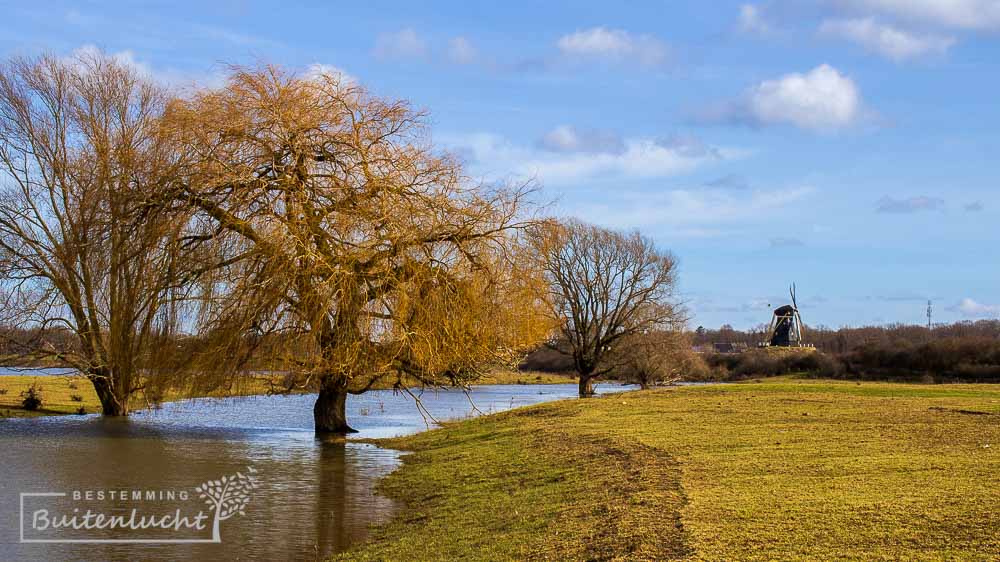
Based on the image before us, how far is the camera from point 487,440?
2238 cm

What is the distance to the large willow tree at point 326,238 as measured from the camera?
22.5 meters

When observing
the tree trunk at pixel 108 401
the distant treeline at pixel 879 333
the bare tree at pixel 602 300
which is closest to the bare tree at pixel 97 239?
the tree trunk at pixel 108 401

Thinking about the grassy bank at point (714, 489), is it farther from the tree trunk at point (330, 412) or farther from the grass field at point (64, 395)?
the grass field at point (64, 395)

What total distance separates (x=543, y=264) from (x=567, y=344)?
26.7 meters

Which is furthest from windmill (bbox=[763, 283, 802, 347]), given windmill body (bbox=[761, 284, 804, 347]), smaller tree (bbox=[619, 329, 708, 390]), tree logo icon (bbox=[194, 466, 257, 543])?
tree logo icon (bbox=[194, 466, 257, 543])

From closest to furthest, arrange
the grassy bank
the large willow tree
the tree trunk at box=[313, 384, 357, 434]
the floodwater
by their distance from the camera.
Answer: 1. the grassy bank
2. the floodwater
3. the large willow tree
4. the tree trunk at box=[313, 384, 357, 434]

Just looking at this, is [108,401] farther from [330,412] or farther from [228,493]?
[228,493]

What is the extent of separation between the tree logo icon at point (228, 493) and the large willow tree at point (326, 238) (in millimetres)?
4930

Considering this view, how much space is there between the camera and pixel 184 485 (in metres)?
17.4

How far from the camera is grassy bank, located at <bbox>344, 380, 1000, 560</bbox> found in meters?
8.98

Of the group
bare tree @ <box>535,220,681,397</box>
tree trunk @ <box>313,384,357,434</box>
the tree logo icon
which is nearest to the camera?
the tree logo icon

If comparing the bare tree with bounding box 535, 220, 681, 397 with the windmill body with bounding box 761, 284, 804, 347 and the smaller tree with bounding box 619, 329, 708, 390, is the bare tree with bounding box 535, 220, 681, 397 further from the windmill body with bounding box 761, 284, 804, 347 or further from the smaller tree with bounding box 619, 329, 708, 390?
the windmill body with bounding box 761, 284, 804, 347

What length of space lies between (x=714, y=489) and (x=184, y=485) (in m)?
10.8

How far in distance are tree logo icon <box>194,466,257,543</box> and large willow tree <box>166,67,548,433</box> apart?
194 inches
